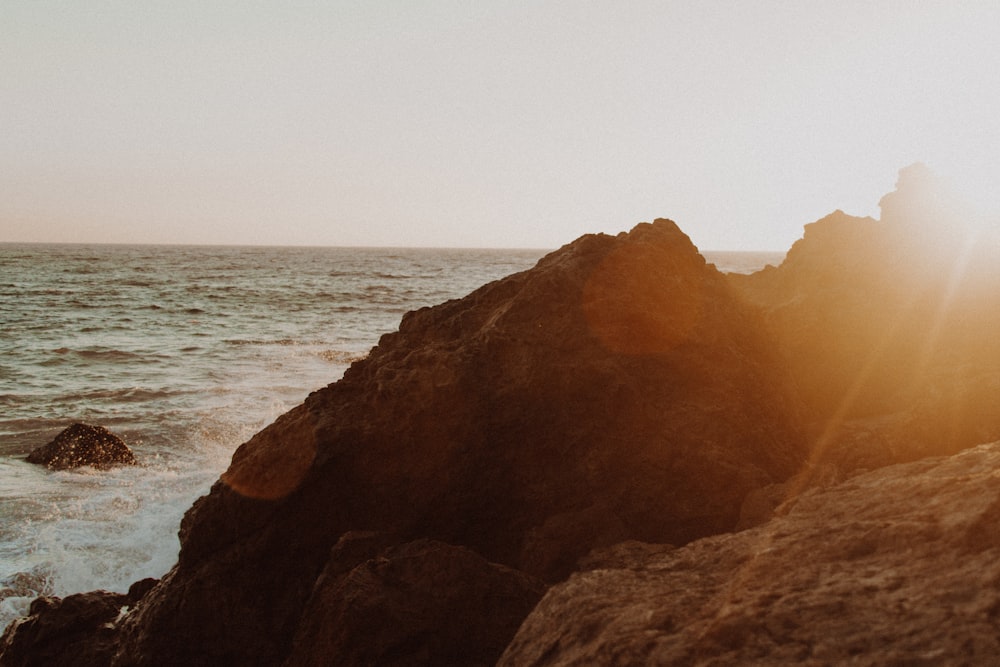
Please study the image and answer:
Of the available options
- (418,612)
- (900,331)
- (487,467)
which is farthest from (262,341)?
(418,612)

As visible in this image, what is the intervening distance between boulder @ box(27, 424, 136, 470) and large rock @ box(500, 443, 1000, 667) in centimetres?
852

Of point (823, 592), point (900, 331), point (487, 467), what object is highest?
point (900, 331)

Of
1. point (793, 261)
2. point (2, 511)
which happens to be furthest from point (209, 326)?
point (793, 261)

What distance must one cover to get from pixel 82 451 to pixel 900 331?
9.85 metres

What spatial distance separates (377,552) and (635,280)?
8.57ft

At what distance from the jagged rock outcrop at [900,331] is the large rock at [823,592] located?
6.36 feet

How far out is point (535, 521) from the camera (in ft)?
14.0

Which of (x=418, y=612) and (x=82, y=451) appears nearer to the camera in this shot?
(x=418, y=612)

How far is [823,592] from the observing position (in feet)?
6.66

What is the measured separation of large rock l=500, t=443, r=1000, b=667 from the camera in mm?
1777

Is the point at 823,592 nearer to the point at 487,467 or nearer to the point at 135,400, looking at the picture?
the point at 487,467

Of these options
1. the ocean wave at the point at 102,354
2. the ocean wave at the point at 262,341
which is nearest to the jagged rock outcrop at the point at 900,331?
the ocean wave at the point at 262,341

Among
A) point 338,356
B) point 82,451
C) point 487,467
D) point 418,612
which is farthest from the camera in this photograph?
point 338,356

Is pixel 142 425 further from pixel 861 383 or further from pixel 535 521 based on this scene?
pixel 861 383
